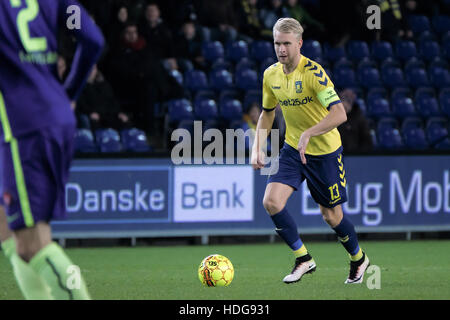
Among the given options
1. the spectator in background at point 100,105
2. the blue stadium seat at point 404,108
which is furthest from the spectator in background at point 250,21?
the spectator in background at point 100,105

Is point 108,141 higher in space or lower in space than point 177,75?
lower

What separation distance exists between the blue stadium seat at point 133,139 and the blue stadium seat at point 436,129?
4829mm

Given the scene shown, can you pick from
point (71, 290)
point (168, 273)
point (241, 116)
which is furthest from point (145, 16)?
point (71, 290)

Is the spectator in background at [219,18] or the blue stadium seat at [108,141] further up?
the spectator in background at [219,18]

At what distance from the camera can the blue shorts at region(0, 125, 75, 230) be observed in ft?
14.4

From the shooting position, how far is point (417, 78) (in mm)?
16609

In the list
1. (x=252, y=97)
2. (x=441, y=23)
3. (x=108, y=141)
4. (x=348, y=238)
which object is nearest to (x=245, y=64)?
(x=252, y=97)

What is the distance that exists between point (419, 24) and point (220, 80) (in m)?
5.50

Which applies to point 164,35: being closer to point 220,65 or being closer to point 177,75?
point 177,75

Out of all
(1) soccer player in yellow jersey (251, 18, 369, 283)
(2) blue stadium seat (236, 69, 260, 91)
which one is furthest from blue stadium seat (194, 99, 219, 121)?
(1) soccer player in yellow jersey (251, 18, 369, 283)

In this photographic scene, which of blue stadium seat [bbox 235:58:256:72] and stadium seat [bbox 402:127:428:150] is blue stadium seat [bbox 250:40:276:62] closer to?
blue stadium seat [bbox 235:58:256:72]

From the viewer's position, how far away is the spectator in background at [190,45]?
50.3 feet

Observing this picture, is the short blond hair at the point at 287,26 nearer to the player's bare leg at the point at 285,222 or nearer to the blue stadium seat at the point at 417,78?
the player's bare leg at the point at 285,222

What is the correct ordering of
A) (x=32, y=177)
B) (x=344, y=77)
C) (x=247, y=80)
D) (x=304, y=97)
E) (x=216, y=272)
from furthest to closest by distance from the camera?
1. (x=344, y=77)
2. (x=247, y=80)
3. (x=304, y=97)
4. (x=216, y=272)
5. (x=32, y=177)
